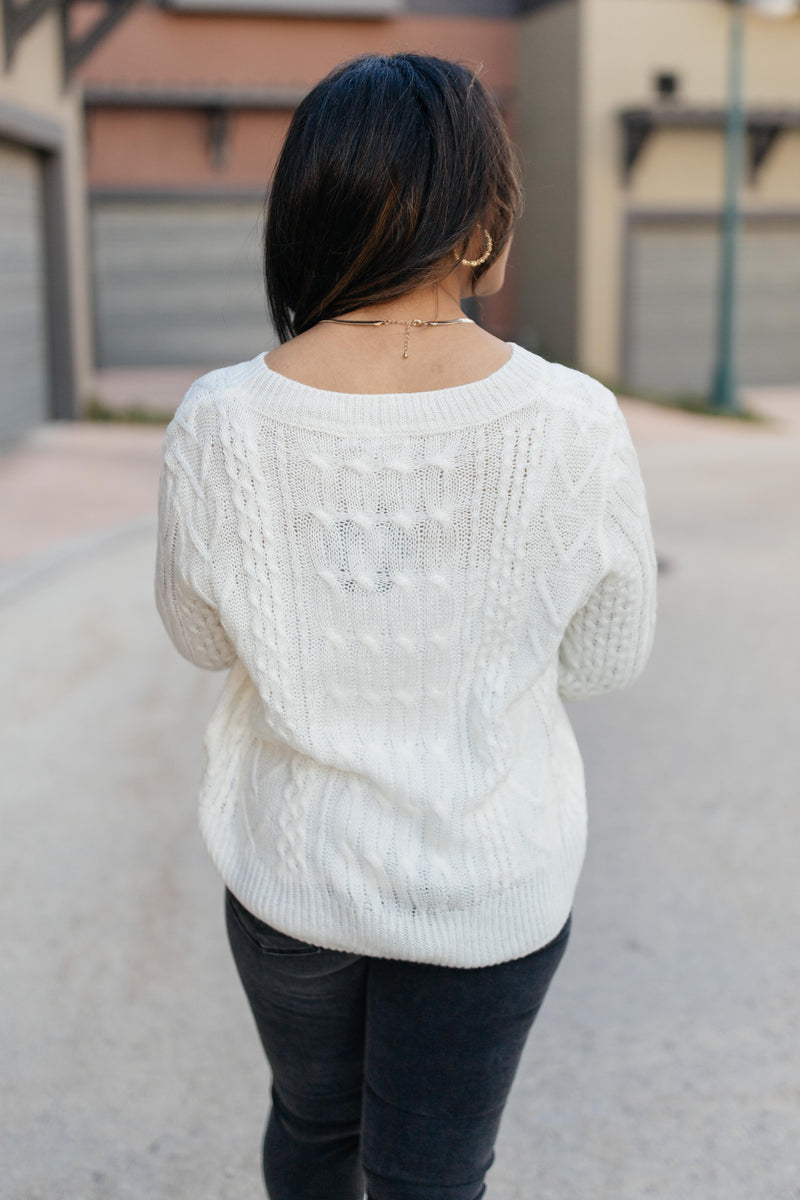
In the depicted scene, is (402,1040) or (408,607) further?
(402,1040)

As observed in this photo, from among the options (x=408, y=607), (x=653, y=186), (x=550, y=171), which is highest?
(x=550, y=171)

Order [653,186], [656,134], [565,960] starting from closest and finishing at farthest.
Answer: [565,960]
[656,134]
[653,186]

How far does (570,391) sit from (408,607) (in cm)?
26

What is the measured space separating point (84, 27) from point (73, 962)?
49.2 ft

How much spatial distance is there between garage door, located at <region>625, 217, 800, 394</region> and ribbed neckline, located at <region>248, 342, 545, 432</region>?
15.7m

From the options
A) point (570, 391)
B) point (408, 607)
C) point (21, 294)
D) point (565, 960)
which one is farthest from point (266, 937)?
point (21, 294)

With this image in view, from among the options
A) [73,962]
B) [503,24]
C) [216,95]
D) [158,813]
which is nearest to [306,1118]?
[73,962]

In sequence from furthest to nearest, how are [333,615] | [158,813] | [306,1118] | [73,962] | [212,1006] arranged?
[158,813]
[73,962]
[212,1006]
[306,1118]
[333,615]

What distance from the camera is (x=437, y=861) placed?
4.38 ft

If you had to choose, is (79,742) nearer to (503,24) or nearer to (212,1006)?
(212,1006)

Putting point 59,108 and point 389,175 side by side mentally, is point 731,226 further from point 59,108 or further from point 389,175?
point 389,175

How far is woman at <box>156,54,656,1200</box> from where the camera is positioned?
4.12 ft

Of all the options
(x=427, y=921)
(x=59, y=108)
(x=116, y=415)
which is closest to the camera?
(x=427, y=921)

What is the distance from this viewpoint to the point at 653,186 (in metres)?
16.1
